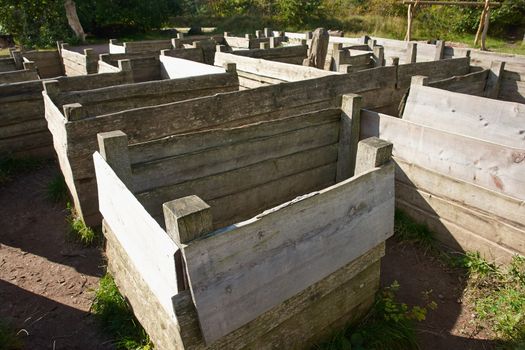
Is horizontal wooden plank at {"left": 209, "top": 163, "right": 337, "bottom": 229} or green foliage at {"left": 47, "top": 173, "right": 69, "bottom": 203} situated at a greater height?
horizontal wooden plank at {"left": 209, "top": 163, "right": 337, "bottom": 229}

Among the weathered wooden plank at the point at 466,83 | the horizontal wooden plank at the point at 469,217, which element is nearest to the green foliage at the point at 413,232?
the horizontal wooden plank at the point at 469,217

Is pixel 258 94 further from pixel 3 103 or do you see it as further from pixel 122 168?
pixel 3 103

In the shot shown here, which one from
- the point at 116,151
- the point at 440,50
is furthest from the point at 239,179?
the point at 440,50

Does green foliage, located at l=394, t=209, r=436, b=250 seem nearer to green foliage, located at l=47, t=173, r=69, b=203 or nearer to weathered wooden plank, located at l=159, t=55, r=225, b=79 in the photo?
weathered wooden plank, located at l=159, t=55, r=225, b=79

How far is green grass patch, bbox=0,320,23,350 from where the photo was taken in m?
3.43

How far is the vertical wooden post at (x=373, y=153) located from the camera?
3.09 metres

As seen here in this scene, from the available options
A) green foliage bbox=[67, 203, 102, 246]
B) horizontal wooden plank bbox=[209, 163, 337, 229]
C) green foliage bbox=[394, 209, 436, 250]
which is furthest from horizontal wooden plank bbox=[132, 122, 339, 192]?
A: green foliage bbox=[67, 203, 102, 246]

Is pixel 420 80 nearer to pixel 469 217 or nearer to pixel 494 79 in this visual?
pixel 469 217

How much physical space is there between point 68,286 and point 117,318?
1.05 metres

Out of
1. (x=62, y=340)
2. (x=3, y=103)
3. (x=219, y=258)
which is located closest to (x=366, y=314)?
(x=219, y=258)

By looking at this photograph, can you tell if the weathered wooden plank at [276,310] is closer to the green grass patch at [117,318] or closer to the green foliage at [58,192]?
the green grass patch at [117,318]

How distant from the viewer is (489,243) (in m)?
4.18

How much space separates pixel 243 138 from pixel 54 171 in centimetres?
470

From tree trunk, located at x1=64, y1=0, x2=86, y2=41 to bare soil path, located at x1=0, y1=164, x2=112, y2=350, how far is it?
22116 millimetres
